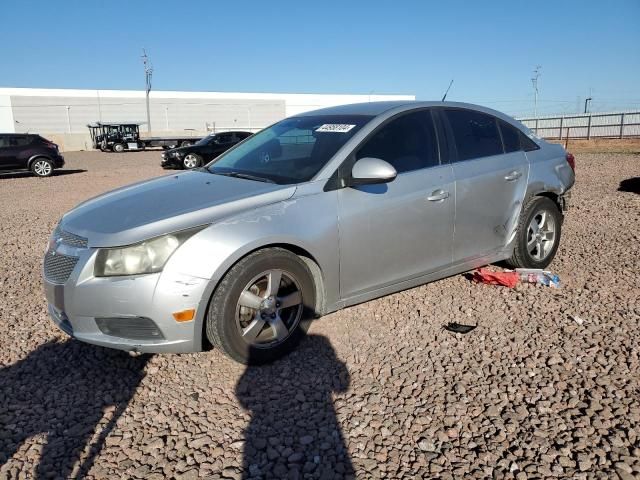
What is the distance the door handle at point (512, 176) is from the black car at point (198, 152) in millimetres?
15711

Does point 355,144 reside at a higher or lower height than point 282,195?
higher

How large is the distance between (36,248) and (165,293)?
195 inches

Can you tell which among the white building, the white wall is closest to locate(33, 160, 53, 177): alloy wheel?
the white building

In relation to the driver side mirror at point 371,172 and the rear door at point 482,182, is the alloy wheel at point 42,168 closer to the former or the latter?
the rear door at point 482,182

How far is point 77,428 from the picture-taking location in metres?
2.71

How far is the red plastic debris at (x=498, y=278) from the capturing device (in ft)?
15.0

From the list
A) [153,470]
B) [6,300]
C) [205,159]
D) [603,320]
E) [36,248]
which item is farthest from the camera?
[205,159]

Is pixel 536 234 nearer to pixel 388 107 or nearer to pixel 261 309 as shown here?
pixel 388 107

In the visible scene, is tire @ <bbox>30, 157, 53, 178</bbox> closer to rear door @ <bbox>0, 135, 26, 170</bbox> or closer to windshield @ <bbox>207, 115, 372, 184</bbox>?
rear door @ <bbox>0, 135, 26, 170</bbox>

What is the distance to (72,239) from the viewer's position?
3.12 meters

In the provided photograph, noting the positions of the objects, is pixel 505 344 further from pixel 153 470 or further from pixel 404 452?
pixel 153 470

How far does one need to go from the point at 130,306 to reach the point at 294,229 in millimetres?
1074

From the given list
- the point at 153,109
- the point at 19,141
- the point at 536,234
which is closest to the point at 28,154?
the point at 19,141

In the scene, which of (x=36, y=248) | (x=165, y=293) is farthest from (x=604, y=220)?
(x=36, y=248)
